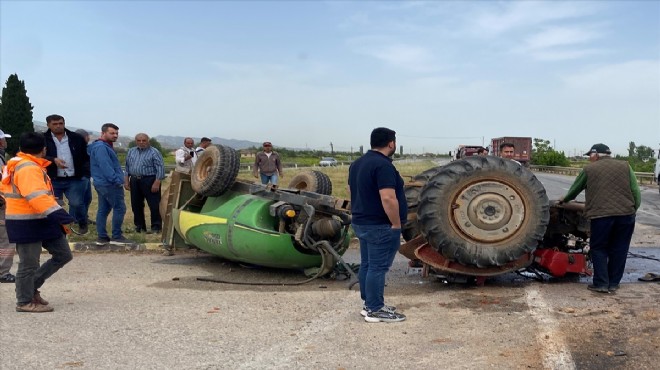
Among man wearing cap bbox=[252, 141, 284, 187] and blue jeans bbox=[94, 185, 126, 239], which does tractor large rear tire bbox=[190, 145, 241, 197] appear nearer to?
blue jeans bbox=[94, 185, 126, 239]

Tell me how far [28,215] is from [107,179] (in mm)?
3448

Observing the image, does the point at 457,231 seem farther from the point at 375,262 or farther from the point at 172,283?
the point at 172,283

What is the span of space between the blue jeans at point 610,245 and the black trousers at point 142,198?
6.71 metres

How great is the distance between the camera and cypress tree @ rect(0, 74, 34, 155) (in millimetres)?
54188

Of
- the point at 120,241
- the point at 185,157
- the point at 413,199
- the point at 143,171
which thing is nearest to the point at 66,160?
the point at 143,171

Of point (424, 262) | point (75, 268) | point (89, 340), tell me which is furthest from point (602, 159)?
point (75, 268)

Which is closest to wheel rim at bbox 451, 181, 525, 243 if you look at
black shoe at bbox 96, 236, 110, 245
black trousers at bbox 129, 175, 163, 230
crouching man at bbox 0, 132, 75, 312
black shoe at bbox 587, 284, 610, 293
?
black shoe at bbox 587, 284, 610, 293

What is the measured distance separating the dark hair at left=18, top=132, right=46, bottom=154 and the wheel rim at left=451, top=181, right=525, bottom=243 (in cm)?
385

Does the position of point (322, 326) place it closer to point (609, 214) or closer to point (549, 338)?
point (549, 338)

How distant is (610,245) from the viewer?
642 centimetres

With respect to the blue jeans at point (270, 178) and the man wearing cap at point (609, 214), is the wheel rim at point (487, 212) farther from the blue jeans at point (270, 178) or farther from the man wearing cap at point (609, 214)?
the blue jeans at point (270, 178)

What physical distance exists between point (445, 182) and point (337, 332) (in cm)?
208

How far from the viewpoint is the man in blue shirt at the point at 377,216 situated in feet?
17.0

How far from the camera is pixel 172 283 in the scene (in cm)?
686
